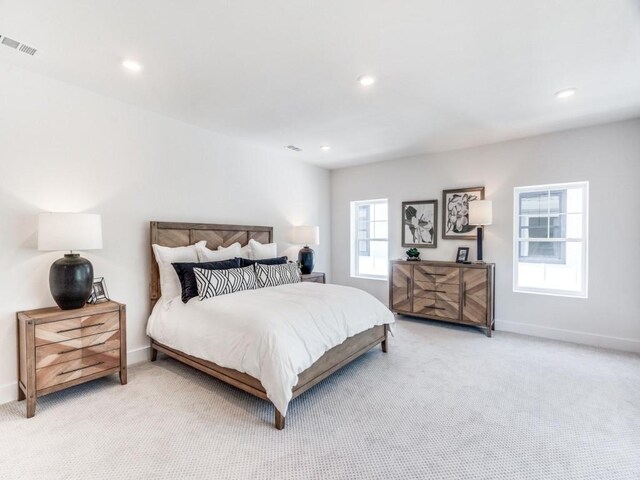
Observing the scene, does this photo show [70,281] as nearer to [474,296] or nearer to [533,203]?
[474,296]

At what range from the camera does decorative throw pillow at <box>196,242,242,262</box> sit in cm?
353

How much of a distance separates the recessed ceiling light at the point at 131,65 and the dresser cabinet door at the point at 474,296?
4.18m

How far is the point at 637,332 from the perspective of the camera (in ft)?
11.5

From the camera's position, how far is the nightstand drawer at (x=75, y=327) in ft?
7.67

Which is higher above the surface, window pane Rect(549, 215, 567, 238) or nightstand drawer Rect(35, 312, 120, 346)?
window pane Rect(549, 215, 567, 238)

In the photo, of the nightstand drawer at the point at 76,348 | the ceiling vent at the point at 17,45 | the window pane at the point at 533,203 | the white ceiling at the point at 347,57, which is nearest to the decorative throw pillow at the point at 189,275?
the nightstand drawer at the point at 76,348

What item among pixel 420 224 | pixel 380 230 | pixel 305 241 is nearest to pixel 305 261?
pixel 305 241

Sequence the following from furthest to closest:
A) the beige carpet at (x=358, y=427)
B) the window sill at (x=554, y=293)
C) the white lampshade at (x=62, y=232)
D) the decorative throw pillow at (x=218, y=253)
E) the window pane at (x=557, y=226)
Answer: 1. the window pane at (x=557, y=226)
2. the window sill at (x=554, y=293)
3. the decorative throw pillow at (x=218, y=253)
4. the white lampshade at (x=62, y=232)
5. the beige carpet at (x=358, y=427)

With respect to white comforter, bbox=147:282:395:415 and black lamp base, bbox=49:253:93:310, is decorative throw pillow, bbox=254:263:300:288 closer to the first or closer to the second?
white comforter, bbox=147:282:395:415

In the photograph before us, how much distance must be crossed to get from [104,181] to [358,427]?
308cm

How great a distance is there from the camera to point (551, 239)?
4078 mm

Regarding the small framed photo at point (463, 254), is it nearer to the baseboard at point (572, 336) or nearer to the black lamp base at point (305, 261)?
the baseboard at point (572, 336)

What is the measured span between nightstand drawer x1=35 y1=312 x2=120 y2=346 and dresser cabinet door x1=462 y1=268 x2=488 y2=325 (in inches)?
157

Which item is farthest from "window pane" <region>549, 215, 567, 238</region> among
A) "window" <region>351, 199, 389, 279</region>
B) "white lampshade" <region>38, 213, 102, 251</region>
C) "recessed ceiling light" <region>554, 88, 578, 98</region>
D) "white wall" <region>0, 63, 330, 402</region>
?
"white lampshade" <region>38, 213, 102, 251</region>
